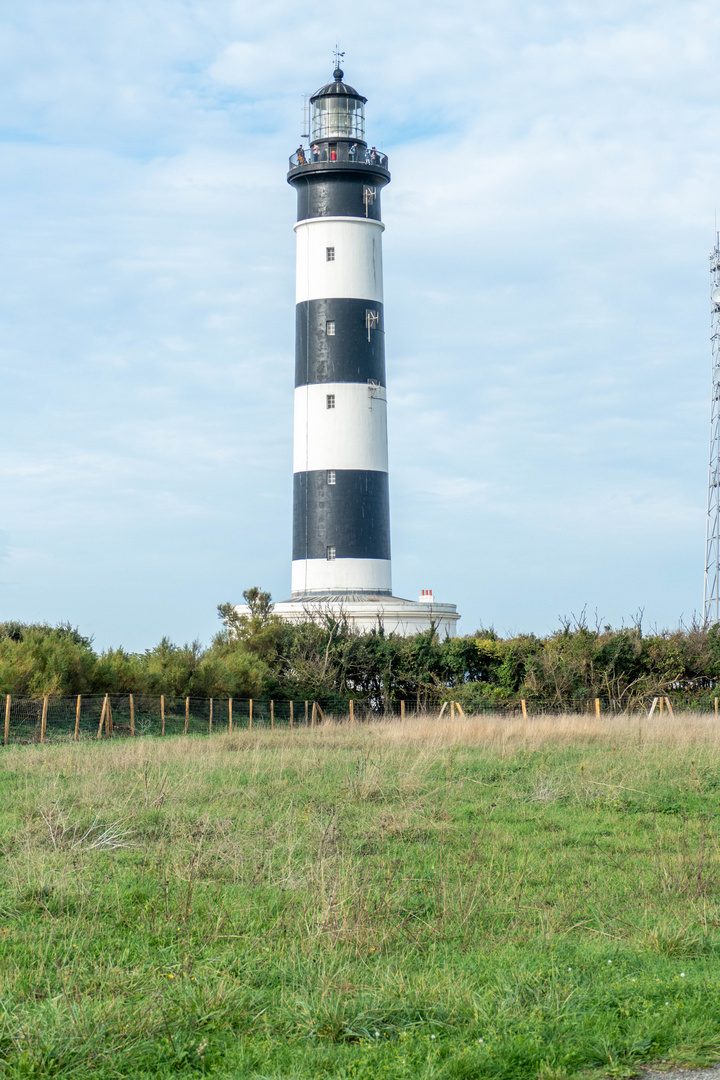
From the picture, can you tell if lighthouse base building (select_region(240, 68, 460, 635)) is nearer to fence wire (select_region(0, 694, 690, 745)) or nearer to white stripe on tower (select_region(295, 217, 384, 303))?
white stripe on tower (select_region(295, 217, 384, 303))

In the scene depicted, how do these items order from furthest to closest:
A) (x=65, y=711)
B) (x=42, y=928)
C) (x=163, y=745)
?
1. (x=65, y=711)
2. (x=163, y=745)
3. (x=42, y=928)

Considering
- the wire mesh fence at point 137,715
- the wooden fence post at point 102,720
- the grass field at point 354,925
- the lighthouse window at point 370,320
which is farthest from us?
the lighthouse window at point 370,320

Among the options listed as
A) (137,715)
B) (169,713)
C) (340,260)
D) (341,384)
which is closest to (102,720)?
(137,715)

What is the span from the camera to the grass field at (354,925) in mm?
4941

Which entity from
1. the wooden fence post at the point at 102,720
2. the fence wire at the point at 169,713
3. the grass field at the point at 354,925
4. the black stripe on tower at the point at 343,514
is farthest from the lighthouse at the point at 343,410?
the grass field at the point at 354,925

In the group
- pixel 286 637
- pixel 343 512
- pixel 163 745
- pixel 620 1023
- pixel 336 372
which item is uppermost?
pixel 336 372

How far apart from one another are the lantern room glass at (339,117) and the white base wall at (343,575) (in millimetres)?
15076

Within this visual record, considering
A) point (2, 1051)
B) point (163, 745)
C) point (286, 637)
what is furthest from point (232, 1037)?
point (286, 637)

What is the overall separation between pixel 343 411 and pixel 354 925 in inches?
1119

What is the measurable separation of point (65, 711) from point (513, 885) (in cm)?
1636

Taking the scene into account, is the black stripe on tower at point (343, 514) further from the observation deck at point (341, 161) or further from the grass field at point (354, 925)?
the grass field at point (354, 925)

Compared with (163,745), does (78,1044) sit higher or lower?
lower

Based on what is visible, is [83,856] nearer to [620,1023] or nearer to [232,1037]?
[232,1037]

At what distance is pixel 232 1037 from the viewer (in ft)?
16.6
